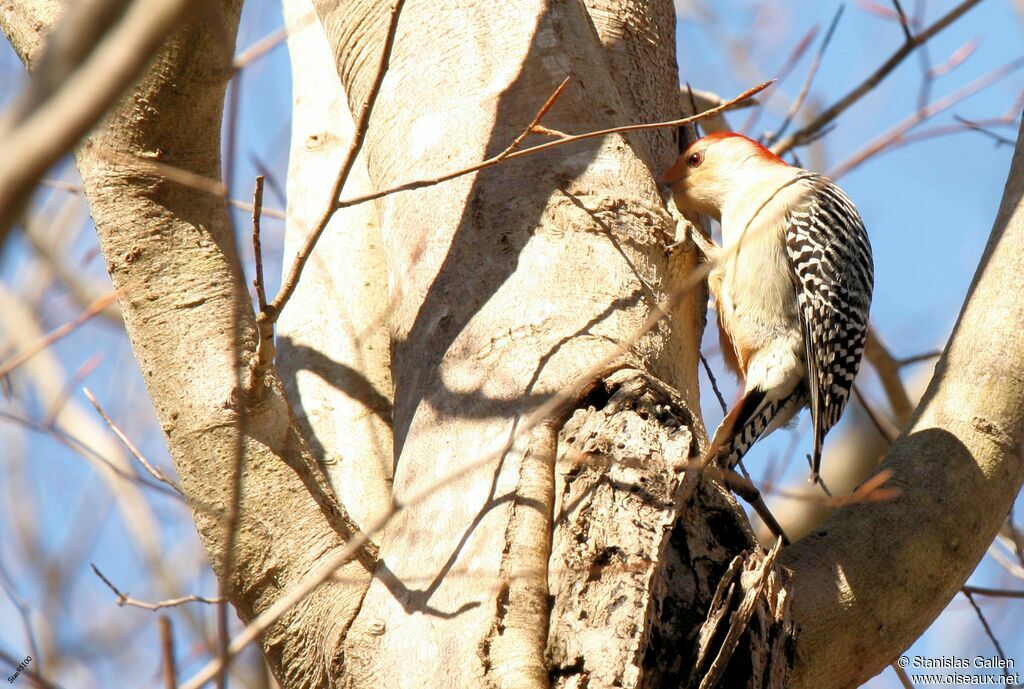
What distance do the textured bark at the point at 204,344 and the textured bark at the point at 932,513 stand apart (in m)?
1.16

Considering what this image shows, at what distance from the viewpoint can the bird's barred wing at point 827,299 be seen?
431cm

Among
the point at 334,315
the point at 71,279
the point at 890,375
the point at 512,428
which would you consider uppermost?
the point at 71,279

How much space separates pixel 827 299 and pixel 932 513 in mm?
1772

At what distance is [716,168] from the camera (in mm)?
4836

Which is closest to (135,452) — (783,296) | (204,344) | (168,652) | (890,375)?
(204,344)

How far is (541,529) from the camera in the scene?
2373 millimetres

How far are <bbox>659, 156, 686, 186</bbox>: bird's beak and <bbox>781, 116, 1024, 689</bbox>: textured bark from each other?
1161 mm

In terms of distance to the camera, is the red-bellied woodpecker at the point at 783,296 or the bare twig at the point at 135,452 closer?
the bare twig at the point at 135,452

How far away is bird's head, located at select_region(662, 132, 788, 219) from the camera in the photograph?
4.51 meters

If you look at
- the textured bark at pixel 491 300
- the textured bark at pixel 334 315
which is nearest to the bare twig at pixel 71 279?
the textured bark at pixel 334 315

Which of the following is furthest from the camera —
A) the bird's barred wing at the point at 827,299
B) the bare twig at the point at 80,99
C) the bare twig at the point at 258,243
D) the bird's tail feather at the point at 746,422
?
the bird's barred wing at the point at 827,299

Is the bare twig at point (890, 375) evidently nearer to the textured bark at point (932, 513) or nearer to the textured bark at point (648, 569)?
the textured bark at point (932, 513)

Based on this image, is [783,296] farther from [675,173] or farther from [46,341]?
[46,341]

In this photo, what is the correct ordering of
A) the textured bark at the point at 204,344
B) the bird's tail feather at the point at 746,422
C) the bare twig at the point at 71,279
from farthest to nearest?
the bare twig at the point at 71,279 → the bird's tail feather at the point at 746,422 → the textured bark at the point at 204,344
